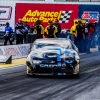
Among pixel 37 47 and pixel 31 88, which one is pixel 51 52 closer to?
pixel 37 47

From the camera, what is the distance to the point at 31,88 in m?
12.1

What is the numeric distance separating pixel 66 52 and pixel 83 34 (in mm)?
11493

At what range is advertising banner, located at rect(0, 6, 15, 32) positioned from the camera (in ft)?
124

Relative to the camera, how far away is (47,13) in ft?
124

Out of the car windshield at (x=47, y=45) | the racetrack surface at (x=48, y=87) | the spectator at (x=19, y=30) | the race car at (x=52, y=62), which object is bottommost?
the racetrack surface at (x=48, y=87)

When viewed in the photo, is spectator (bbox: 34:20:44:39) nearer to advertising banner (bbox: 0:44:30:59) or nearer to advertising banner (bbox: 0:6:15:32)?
advertising banner (bbox: 0:44:30:59)

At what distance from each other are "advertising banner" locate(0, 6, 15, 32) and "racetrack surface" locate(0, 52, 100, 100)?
21.2 meters

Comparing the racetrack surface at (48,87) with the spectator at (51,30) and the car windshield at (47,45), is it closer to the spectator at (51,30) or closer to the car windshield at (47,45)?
the car windshield at (47,45)

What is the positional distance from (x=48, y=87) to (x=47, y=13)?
25571 mm

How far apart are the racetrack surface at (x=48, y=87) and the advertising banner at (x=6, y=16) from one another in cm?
2123

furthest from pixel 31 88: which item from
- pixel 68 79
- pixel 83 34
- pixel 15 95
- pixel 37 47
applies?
pixel 83 34

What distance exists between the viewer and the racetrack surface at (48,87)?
35.5 ft

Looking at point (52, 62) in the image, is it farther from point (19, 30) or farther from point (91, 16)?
point (91, 16)

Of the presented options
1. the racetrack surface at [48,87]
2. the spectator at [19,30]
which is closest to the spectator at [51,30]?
the spectator at [19,30]
